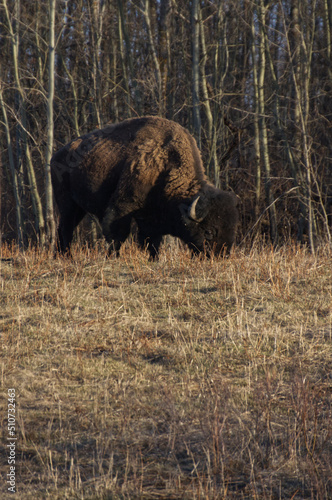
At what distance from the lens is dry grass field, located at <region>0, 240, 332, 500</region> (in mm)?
2730

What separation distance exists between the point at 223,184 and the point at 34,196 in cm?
581

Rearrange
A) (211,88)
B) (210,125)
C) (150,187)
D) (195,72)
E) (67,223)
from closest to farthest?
(150,187), (67,223), (195,72), (211,88), (210,125)

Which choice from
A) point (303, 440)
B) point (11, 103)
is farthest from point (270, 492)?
point (11, 103)

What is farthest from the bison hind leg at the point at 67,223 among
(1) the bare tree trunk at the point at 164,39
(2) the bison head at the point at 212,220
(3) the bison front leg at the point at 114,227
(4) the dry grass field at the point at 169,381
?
(1) the bare tree trunk at the point at 164,39

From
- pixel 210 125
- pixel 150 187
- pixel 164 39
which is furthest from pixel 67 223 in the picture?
pixel 164 39

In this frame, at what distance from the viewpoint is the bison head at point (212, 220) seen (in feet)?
27.1

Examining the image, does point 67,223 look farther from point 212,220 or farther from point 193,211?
point 212,220

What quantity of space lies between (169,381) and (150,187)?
16.9 ft

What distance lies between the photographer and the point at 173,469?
280 centimetres

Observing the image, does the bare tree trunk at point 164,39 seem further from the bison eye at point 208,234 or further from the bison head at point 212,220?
the bison eye at point 208,234

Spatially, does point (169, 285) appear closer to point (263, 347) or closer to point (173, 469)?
point (263, 347)

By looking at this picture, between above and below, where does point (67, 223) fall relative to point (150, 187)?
below

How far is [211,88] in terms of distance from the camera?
42.7ft

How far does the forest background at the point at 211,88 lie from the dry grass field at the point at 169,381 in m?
6.39
